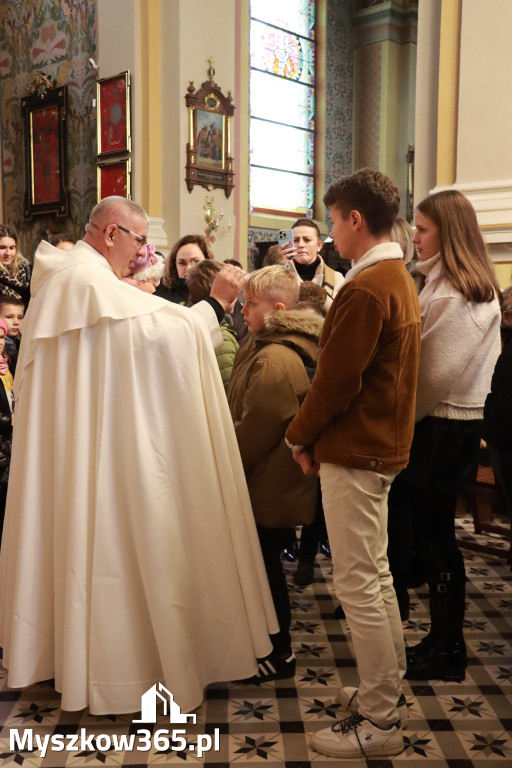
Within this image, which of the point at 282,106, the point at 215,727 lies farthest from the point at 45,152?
the point at 215,727

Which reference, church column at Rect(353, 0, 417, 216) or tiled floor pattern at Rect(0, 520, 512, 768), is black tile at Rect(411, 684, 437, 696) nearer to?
tiled floor pattern at Rect(0, 520, 512, 768)

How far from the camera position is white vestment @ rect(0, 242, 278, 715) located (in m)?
2.63

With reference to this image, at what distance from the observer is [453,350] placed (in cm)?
275

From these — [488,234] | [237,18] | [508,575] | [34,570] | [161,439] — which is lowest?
[508,575]

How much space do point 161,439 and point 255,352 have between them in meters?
0.56

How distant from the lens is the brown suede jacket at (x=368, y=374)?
2.28 m

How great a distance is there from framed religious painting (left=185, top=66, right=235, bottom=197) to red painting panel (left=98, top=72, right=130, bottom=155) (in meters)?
0.70

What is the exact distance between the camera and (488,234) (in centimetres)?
512

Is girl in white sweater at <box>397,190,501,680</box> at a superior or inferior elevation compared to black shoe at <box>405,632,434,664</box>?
superior

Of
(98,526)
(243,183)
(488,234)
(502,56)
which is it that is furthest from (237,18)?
(98,526)

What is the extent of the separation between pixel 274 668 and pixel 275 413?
3.28 feet

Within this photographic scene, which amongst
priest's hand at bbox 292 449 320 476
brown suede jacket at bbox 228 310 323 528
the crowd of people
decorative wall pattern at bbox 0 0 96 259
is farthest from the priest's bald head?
decorative wall pattern at bbox 0 0 96 259

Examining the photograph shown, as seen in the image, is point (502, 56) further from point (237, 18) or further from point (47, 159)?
point (47, 159)

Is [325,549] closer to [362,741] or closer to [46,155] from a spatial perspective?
[362,741]
